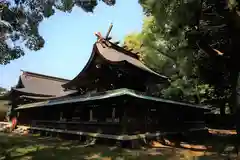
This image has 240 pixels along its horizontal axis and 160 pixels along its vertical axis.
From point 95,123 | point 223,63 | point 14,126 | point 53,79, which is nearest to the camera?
point 95,123

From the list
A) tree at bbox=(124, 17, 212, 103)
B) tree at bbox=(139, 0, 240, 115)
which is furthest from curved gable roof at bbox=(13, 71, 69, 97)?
tree at bbox=(139, 0, 240, 115)

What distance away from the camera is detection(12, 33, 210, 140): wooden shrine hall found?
13.1 m

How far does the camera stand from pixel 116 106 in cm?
1378

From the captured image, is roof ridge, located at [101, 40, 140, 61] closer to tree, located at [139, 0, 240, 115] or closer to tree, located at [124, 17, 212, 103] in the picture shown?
tree, located at [124, 17, 212, 103]

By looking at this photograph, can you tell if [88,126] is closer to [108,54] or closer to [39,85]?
[108,54]

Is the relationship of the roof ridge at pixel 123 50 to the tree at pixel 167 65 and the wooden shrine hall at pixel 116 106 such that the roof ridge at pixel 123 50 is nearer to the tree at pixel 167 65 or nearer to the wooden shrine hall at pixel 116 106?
the wooden shrine hall at pixel 116 106

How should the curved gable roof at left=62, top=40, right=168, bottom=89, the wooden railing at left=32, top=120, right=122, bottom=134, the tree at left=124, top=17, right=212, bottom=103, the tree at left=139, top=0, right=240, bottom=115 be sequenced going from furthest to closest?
the tree at left=124, top=17, right=212, bottom=103, the curved gable roof at left=62, top=40, right=168, bottom=89, the wooden railing at left=32, top=120, right=122, bottom=134, the tree at left=139, top=0, right=240, bottom=115

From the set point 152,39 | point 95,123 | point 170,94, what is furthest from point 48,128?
point 152,39

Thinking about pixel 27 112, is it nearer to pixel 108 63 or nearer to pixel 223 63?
pixel 108 63

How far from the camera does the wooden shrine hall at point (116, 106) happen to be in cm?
1307

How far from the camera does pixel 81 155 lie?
10461 millimetres

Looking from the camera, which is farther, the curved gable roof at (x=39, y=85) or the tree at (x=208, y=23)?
the curved gable roof at (x=39, y=85)

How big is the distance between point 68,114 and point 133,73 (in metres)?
6.67

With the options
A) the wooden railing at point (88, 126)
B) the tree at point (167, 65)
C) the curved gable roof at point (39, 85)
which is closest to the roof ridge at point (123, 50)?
the tree at point (167, 65)
